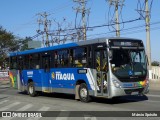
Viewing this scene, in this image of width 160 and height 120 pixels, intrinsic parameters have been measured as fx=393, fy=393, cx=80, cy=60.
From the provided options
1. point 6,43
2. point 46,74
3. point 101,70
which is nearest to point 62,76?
point 46,74

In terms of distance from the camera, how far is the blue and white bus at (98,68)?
16969 mm

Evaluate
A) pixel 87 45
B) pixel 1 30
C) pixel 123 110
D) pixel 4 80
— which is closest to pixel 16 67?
pixel 87 45

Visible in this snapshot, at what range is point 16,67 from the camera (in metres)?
27.3

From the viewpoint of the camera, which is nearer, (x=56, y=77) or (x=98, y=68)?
(x=98, y=68)

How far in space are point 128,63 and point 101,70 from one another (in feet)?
4.05

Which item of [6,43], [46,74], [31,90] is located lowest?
[31,90]

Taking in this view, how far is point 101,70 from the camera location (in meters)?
17.4

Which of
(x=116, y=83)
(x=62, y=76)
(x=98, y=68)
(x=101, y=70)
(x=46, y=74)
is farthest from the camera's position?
(x=46, y=74)

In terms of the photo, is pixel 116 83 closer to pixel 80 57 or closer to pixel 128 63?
pixel 128 63

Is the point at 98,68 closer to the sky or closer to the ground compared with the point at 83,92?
closer to the sky

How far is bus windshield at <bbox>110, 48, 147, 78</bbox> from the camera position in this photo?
1697 centimetres

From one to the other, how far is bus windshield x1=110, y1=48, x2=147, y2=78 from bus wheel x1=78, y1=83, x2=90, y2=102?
2309 millimetres

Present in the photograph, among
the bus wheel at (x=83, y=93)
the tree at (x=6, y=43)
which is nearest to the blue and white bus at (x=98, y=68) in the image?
the bus wheel at (x=83, y=93)

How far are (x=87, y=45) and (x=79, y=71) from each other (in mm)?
1425
